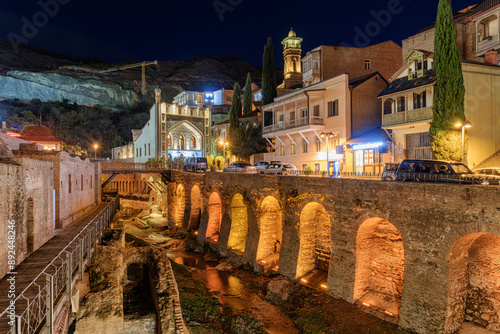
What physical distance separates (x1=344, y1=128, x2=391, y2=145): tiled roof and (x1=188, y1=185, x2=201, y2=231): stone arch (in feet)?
48.0

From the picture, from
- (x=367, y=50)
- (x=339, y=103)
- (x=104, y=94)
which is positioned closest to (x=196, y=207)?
(x=339, y=103)

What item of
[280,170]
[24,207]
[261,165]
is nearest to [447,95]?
[280,170]

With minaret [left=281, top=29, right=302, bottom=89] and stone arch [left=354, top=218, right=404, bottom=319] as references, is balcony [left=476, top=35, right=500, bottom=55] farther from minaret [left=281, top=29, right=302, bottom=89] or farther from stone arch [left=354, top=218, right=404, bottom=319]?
minaret [left=281, top=29, right=302, bottom=89]

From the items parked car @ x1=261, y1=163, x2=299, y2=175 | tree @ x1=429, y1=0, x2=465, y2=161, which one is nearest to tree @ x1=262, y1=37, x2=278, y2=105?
parked car @ x1=261, y1=163, x2=299, y2=175

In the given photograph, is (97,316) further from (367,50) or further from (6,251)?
(367,50)

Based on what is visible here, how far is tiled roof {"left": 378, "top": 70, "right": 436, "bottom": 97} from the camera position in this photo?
21391 mm

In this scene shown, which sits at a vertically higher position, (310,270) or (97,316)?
(97,316)

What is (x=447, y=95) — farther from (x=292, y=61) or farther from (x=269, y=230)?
(x=292, y=61)

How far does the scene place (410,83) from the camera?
2288 centimetres

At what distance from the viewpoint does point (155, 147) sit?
4956cm

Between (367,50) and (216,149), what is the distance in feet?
90.8

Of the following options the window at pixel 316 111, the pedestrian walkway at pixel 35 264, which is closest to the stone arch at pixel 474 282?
the pedestrian walkway at pixel 35 264

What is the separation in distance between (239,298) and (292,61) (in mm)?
39769

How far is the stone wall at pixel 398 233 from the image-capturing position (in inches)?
428
